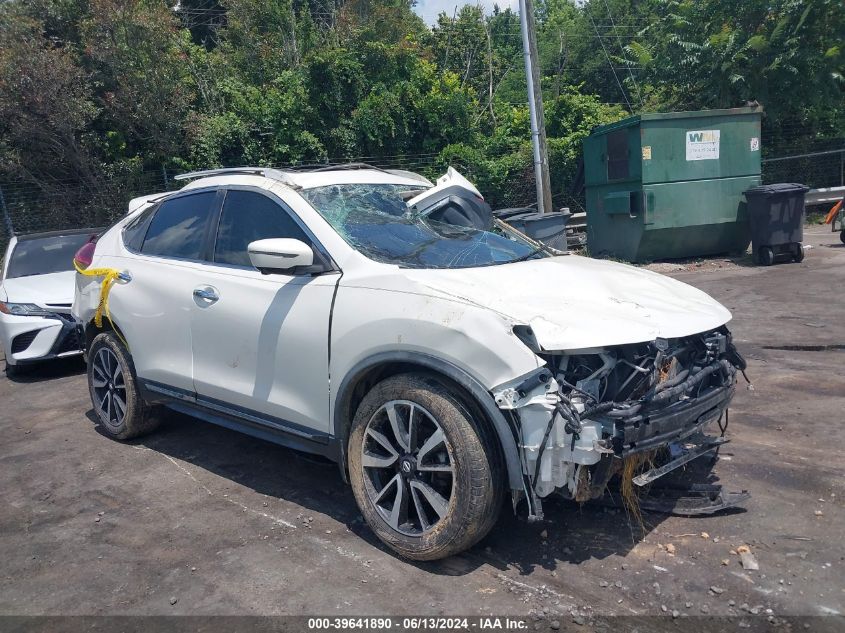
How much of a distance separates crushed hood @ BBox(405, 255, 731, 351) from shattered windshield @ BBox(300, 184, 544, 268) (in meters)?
0.19

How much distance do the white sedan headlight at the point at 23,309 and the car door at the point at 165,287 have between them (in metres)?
2.95

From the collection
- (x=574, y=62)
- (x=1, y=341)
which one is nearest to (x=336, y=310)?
(x=1, y=341)

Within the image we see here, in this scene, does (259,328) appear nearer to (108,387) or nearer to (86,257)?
(108,387)

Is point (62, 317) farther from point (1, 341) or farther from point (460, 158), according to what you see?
point (460, 158)

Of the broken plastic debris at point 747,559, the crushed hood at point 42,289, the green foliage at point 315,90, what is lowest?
the broken plastic debris at point 747,559

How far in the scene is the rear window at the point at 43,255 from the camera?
8.54 m

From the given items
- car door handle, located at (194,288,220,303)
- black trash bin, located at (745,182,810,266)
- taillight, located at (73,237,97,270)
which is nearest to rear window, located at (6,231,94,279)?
taillight, located at (73,237,97,270)

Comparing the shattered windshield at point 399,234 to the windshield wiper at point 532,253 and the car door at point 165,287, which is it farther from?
the car door at point 165,287

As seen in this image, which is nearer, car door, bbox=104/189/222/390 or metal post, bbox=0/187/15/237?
car door, bbox=104/189/222/390

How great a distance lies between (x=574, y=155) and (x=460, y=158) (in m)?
2.76

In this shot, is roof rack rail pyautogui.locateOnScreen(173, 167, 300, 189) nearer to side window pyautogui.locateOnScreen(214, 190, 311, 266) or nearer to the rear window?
side window pyautogui.locateOnScreen(214, 190, 311, 266)

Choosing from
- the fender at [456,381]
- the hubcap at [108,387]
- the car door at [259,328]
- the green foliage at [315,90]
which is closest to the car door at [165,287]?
the car door at [259,328]

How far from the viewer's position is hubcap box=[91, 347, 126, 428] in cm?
530

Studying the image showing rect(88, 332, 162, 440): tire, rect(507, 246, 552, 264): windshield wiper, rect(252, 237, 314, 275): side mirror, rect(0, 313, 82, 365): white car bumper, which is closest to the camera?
rect(252, 237, 314, 275): side mirror
